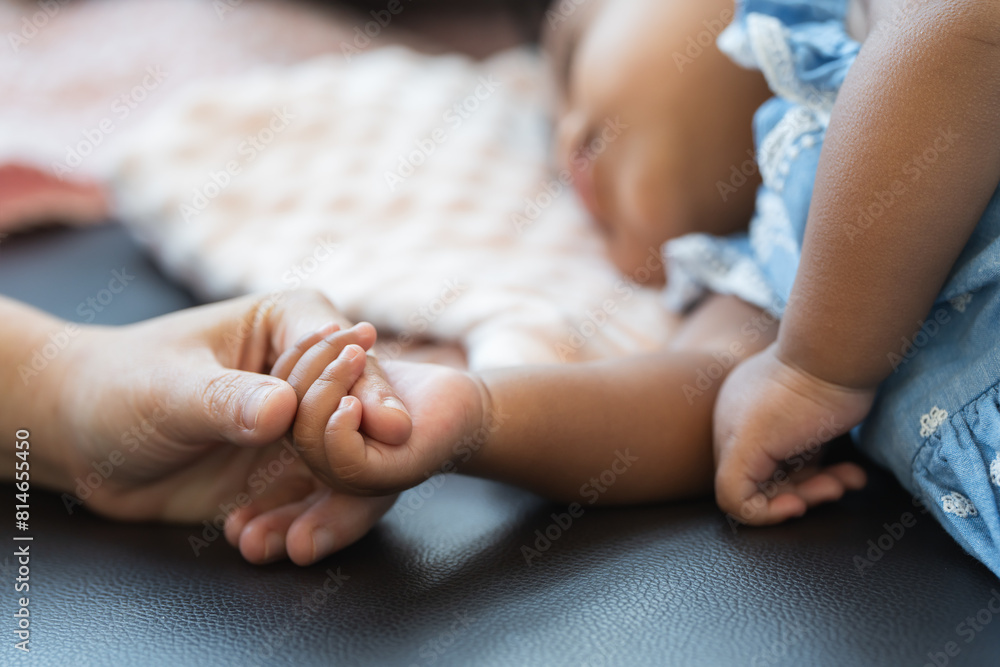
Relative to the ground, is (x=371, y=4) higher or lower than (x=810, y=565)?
higher

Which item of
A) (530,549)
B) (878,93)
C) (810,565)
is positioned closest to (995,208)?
(878,93)

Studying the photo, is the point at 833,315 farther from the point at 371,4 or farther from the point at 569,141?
the point at 371,4

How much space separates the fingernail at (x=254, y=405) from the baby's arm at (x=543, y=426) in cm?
2

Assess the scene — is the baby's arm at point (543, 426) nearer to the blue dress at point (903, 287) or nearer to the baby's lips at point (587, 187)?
the blue dress at point (903, 287)

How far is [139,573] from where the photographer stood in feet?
1.74

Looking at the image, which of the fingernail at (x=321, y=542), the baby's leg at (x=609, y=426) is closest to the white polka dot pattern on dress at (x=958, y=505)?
the baby's leg at (x=609, y=426)

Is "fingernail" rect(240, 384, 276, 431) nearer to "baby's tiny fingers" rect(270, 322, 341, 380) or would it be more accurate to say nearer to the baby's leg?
"baby's tiny fingers" rect(270, 322, 341, 380)

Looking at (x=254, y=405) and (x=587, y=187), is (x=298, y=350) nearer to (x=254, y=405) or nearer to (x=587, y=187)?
(x=254, y=405)

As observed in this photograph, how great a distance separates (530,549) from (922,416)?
275 millimetres

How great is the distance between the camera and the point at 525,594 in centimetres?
49

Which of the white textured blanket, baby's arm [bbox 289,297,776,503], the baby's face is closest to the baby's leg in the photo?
baby's arm [bbox 289,297,776,503]

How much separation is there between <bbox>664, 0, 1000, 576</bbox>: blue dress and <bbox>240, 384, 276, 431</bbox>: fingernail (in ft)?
1.25

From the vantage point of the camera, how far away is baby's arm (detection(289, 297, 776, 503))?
486 millimetres

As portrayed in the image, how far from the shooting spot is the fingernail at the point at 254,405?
473 mm
